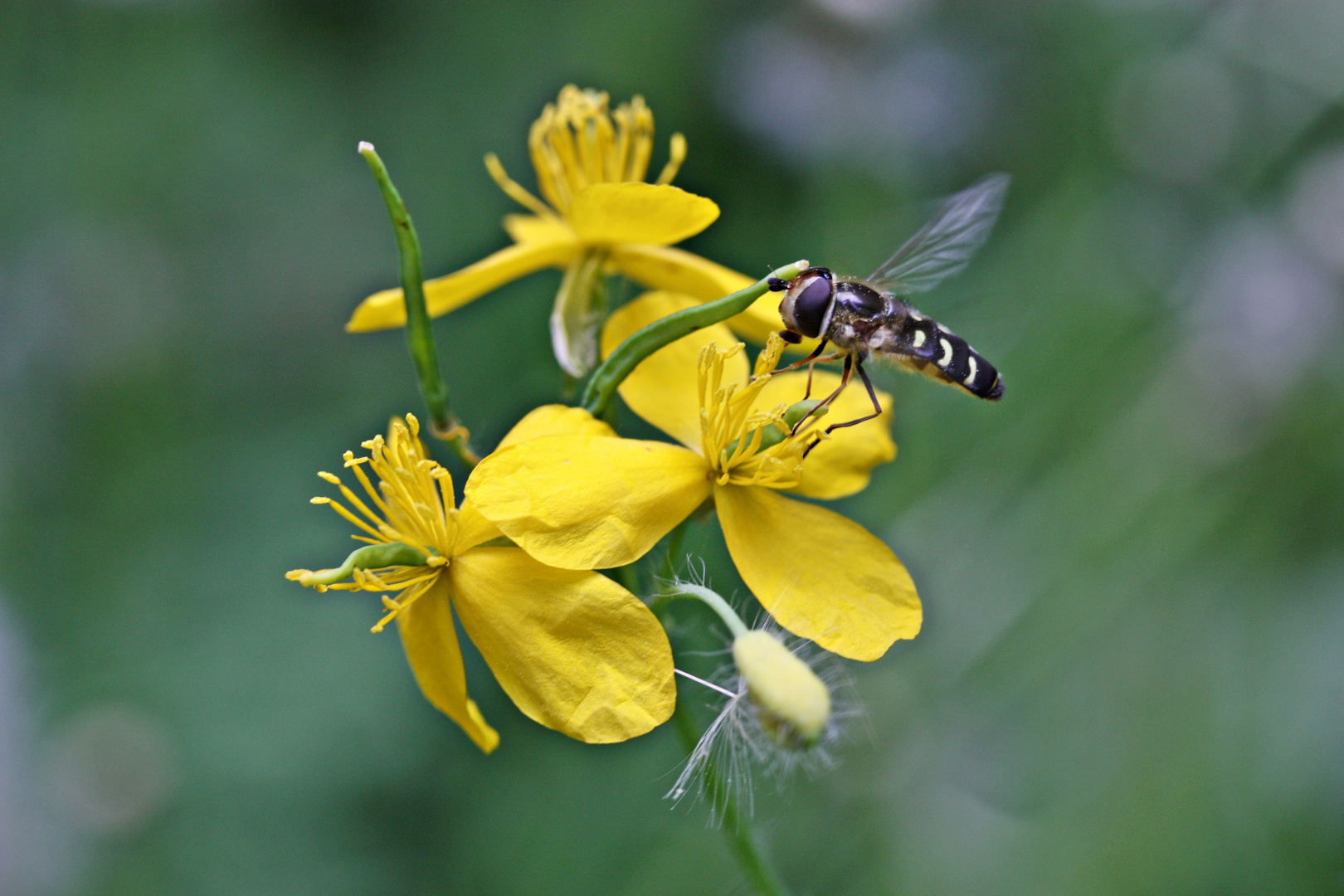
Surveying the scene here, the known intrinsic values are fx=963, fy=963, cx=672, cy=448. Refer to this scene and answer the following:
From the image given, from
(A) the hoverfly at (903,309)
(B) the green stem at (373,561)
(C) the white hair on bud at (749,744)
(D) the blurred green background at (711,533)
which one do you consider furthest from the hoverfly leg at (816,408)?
(B) the green stem at (373,561)

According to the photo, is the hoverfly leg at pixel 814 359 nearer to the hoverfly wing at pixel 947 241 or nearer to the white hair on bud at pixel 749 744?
the hoverfly wing at pixel 947 241

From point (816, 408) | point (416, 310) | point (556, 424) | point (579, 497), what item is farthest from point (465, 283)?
point (816, 408)

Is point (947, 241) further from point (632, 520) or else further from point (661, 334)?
point (632, 520)

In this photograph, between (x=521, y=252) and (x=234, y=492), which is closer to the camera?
(x=521, y=252)

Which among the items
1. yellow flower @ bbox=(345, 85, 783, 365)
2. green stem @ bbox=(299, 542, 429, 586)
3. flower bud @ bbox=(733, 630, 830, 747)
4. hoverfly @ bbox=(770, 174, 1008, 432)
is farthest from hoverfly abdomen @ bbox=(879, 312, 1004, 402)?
green stem @ bbox=(299, 542, 429, 586)

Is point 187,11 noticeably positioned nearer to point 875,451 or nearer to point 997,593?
point 875,451

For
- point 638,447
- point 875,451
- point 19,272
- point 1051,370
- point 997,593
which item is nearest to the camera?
point 638,447

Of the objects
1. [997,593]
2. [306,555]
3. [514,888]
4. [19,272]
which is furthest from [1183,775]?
[19,272]

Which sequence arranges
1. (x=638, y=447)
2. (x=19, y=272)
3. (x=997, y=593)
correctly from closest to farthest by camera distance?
(x=638, y=447), (x=997, y=593), (x=19, y=272)
